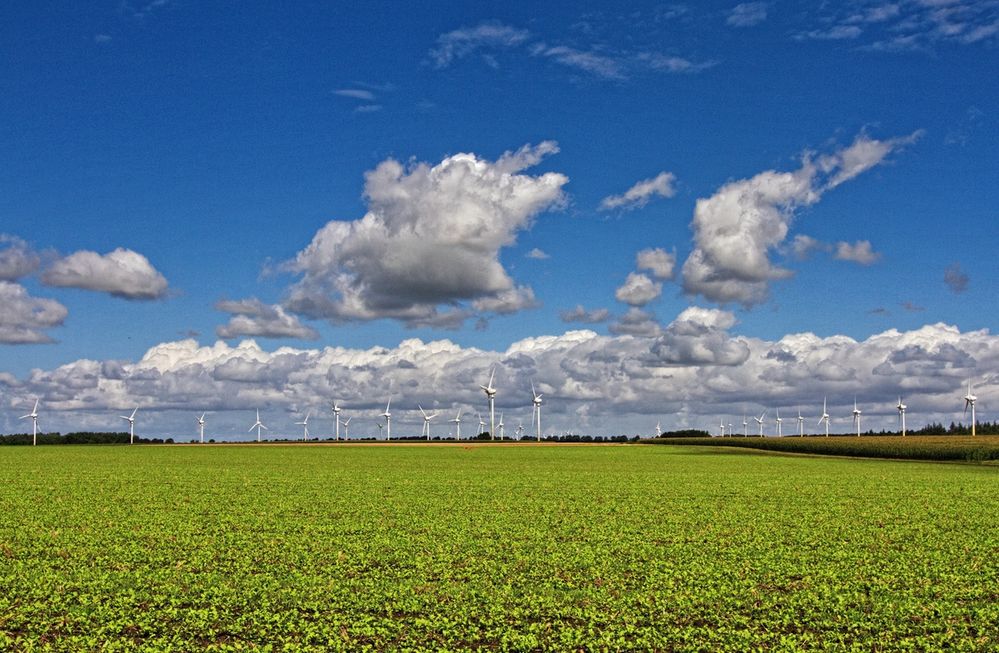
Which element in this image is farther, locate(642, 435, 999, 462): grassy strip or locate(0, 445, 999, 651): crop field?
locate(642, 435, 999, 462): grassy strip

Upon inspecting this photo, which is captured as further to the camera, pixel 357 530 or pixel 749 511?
pixel 749 511

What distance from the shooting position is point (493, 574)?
63.5 ft

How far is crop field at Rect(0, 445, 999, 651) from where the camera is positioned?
14.7 metres

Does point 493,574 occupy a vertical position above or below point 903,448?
above

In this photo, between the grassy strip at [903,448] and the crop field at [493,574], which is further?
the grassy strip at [903,448]

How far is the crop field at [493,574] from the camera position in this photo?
48.3 ft

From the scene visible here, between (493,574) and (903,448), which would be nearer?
(493,574)

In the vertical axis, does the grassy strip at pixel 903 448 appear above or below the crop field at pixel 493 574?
below

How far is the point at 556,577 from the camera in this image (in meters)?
19.1

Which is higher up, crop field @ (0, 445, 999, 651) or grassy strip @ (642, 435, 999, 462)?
crop field @ (0, 445, 999, 651)

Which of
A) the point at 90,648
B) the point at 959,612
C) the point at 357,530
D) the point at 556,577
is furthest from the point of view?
the point at 357,530

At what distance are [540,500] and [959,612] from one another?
2152 cm

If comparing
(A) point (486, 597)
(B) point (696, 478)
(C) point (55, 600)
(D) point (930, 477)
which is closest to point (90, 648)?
(C) point (55, 600)

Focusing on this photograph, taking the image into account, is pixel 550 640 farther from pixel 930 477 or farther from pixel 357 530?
pixel 930 477
